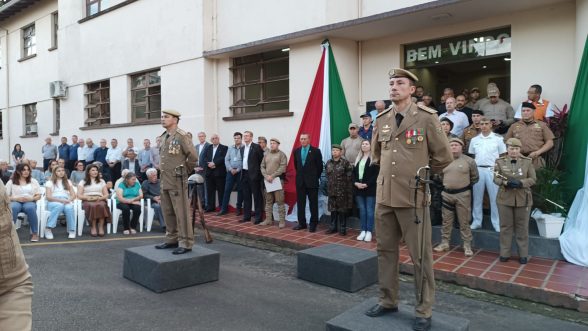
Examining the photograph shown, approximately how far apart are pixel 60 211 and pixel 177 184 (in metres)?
3.95

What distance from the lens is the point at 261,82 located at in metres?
10.6

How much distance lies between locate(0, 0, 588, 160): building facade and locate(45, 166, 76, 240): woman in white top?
3492mm

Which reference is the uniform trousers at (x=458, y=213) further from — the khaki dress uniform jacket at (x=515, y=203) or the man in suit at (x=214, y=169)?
the man in suit at (x=214, y=169)

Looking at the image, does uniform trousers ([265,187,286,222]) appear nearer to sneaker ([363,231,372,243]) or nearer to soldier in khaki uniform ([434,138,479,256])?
sneaker ([363,231,372,243])

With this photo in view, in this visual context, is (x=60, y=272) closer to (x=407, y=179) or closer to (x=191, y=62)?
(x=407, y=179)

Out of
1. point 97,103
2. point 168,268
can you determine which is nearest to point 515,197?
point 168,268

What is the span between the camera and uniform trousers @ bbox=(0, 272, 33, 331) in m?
2.18

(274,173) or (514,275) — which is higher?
(274,173)

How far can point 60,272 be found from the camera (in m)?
5.96

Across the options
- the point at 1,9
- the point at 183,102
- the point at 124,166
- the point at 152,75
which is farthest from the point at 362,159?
the point at 1,9

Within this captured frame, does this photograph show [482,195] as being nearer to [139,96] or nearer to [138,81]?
[139,96]

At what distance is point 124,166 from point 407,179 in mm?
9788

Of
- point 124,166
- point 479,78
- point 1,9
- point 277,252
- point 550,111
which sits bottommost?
point 277,252

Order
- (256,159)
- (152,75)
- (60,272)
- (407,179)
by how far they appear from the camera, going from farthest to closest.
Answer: (152,75)
(256,159)
(60,272)
(407,179)
